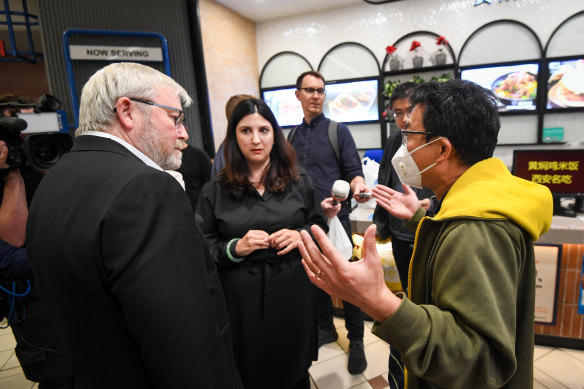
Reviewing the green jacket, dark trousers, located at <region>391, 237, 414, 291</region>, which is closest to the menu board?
dark trousers, located at <region>391, 237, 414, 291</region>

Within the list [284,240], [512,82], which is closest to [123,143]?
[284,240]

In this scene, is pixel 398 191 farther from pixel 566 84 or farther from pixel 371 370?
pixel 566 84

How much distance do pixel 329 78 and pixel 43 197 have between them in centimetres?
556

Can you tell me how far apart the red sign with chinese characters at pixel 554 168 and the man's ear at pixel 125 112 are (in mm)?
2693

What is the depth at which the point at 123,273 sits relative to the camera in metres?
0.72

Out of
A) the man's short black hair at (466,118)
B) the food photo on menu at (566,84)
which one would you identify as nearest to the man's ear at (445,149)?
the man's short black hair at (466,118)

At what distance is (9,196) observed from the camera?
155cm

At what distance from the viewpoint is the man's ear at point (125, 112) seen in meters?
0.91

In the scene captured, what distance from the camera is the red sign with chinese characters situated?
235 centimetres

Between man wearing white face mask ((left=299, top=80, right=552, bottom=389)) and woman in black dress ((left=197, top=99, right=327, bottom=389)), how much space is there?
71 cm

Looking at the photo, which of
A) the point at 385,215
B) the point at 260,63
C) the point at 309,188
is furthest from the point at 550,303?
the point at 260,63

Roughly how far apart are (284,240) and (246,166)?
47cm

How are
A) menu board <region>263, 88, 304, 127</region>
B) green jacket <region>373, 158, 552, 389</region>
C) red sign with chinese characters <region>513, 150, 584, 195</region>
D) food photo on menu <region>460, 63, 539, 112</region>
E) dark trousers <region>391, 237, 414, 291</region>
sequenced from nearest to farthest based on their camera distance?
1. green jacket <region>373, 158, 552, 389</region>
2. dark trousers <region>391, 237, 414, 291</region>
3. red sign with chinese characters <region>513, 150, 584, 195</region>
4. food photo on menu <region>460, 63, 539, 112</region>
5. menu board <region>263, 88, 304, 127</region>

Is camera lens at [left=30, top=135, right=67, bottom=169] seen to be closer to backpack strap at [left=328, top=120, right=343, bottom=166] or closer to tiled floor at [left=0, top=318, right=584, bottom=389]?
backpack strap at [left=328, top=120, right=343, bottom=166]
